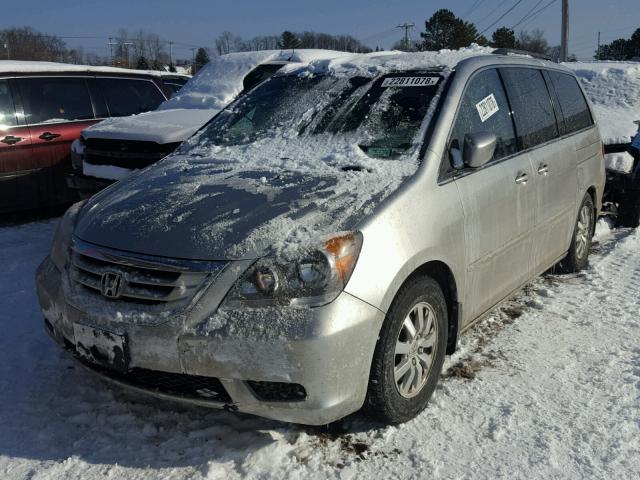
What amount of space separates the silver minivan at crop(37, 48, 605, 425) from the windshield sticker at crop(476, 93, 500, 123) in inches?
0.5

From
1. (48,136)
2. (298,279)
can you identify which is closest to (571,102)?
(298,279)

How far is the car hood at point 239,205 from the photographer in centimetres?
259

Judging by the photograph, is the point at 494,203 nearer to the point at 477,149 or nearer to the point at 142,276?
the point at 477,149

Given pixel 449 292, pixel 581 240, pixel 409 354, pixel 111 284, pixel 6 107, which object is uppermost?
pixel 6 107

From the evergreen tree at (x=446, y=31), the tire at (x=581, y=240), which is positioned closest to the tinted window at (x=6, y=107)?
the tire at (x=581, y=240)

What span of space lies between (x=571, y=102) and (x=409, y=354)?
122 inches

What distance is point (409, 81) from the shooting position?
11.9 feet

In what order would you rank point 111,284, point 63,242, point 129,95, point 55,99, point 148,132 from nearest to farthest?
point 111,284, point 63,242, point 148,132, point 55,99, point 129,95

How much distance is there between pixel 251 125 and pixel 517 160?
1.72 meters

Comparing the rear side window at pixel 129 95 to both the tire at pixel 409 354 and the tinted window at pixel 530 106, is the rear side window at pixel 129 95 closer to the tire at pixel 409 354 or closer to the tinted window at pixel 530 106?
the tinted window at pixel 530 106

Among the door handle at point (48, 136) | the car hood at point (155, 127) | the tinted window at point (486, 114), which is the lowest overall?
the door handle at point (48, 136)

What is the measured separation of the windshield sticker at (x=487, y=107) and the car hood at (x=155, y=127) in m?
3.23

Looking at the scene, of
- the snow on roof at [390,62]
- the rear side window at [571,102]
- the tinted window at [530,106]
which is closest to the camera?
the snow on roof at [390,62]

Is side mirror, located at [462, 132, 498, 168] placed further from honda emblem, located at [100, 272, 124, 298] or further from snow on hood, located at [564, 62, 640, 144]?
snow on hood, located at [564, 62, 640, 144]
